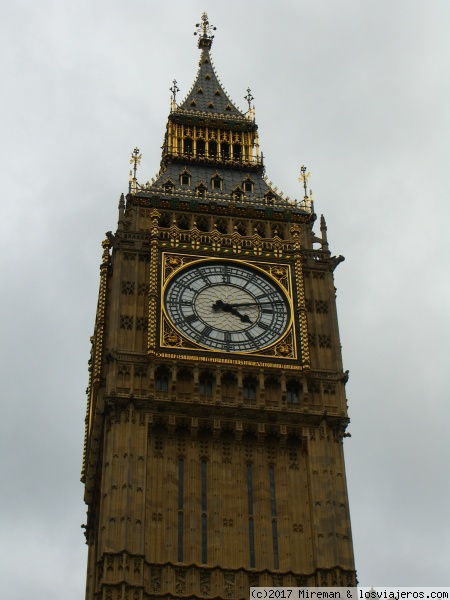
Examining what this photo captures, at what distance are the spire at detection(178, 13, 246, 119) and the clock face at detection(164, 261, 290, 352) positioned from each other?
46.1ft

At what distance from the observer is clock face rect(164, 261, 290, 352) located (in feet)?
168

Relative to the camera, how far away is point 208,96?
221ft

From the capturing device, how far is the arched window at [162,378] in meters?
49.5

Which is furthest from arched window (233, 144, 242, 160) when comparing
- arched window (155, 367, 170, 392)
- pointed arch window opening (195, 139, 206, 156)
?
arched window (155, 367, 170, 392)

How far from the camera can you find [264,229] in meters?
56.8

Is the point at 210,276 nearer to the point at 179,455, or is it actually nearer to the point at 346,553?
the point at 179,455

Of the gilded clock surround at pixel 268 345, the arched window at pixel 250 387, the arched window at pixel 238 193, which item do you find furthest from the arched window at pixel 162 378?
the arched window at pixel 238 193

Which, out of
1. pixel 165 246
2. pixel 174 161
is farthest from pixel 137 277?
pixel 174 161

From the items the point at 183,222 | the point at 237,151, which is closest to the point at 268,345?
the point at 183,222

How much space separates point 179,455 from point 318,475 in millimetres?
4694

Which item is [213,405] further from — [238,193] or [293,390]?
[238,193]

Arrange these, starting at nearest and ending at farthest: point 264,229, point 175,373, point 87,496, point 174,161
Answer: point 175,373 < point 87,496 < point 264,229 < point 174,161

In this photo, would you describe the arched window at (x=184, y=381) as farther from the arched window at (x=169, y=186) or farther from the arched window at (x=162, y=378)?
the arched window at (x=169, y=186)

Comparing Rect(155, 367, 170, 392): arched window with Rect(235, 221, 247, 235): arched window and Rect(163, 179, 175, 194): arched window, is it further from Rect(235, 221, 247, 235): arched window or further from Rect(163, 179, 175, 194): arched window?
Rect(163, 179, 175, 194): arched window
